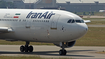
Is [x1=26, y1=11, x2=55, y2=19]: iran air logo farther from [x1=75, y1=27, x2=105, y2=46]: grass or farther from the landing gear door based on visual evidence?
[x1=75, y1=27, x2=105, y2=46]: grass

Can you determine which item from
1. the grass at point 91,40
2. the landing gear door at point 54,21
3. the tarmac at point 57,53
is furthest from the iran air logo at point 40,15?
the grass at point 91,40

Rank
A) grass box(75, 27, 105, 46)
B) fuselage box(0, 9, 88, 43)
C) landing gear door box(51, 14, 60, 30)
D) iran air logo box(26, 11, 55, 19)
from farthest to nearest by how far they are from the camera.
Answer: grass box(75, 27, 105, 46) < iran air logo box(26, 11, 55, 19) < landing gear door box(51, 14, 60, 30) < fuselage box(0, 9, 88, 43)

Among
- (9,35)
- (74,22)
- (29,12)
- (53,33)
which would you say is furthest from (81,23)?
(9,35)

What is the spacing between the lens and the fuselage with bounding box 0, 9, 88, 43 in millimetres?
35406

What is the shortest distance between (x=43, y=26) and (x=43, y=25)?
0.12 meters

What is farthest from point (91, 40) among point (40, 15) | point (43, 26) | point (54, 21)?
point (54, 21)

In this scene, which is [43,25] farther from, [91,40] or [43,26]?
[91,40]

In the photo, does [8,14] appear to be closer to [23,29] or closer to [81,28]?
[23,29]

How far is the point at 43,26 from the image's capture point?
3706cm

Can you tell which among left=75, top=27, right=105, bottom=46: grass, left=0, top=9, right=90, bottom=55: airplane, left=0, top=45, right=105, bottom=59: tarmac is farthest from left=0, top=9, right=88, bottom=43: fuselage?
left=75, top=27, right=105, bottom=46: grass

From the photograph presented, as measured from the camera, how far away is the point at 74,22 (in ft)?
117

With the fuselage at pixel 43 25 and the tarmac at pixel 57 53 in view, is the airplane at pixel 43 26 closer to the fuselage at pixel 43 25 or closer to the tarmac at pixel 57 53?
→ the fuselage at pixel 43 25

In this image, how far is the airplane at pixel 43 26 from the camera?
3547 centimetres

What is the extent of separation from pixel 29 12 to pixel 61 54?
710cm
